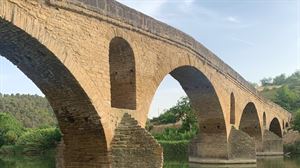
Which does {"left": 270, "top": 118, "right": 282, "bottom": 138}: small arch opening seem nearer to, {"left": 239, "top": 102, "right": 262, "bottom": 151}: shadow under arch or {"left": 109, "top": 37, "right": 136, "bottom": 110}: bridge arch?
{"left": 239, "top": 102, "right": 262, "bottom": 151}: shadow under arch

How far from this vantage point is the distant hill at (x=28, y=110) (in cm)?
7081

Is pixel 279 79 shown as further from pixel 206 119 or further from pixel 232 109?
pixel 206 119

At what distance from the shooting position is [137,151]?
977 cm

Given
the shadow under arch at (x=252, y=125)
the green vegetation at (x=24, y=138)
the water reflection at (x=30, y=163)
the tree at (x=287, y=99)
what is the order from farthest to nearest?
1. the tree at (x=287, y=99)
2. the green vegetation at (x=24, y=138)
3. the shadow under arch at (x=252, y=125)
4. the water reflection at (x=30, y=163)

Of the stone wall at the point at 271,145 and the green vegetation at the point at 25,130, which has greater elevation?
the green vegetation at the point at 25,130

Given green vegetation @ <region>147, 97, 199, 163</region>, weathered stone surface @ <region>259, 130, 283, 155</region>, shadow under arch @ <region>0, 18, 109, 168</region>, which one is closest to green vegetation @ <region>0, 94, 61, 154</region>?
green vegetation @ <region>147, 97, 199, 163</region>

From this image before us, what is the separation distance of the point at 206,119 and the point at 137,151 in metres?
12.3

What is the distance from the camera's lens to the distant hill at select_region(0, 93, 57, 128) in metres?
70.8

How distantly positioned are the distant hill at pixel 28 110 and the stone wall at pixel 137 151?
59.8 metres

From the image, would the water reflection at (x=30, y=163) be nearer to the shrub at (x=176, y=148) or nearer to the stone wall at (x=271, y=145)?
the shrub at (x=176, y=148)

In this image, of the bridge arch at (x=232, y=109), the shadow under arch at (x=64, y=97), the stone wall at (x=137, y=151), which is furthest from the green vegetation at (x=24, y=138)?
the stone wall at (x=137, y=151)

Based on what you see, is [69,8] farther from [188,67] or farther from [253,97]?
[253,97]

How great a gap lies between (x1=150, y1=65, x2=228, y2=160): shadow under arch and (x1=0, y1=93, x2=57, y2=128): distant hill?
4945 centimetres

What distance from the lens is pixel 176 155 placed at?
2986 cm
